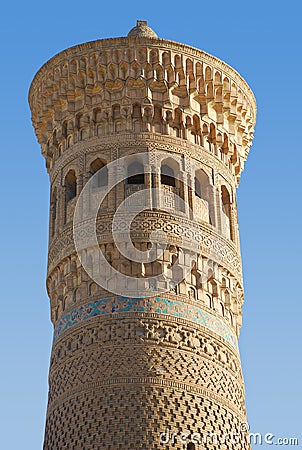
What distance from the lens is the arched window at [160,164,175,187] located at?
12438mm

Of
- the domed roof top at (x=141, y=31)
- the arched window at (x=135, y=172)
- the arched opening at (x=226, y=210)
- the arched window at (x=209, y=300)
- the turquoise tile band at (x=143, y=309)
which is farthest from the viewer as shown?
the domed roof top at (x=141, y=31)

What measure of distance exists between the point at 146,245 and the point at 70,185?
1407 mm

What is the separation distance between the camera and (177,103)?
12633 millimetres

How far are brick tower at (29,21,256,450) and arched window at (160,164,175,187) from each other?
13 mm

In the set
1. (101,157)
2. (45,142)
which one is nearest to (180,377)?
(101,157)

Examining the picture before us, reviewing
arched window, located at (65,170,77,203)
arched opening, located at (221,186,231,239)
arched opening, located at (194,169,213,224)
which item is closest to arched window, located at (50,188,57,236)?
arched window, located at (65,170,77,203)

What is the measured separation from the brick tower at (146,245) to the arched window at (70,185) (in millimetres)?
23

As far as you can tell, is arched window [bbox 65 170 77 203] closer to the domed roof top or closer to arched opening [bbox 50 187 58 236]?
arched opening [bbox 50 187 58 236]

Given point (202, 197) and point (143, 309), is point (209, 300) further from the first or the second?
point (202, 197)

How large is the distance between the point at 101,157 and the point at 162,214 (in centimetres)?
96

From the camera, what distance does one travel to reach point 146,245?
463 inches

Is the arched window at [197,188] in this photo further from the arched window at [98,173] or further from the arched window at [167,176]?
the arched window at [98,173]

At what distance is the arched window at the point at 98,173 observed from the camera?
12320mm

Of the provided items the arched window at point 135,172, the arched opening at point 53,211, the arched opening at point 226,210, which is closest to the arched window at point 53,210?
the arched opening at point 53,211
